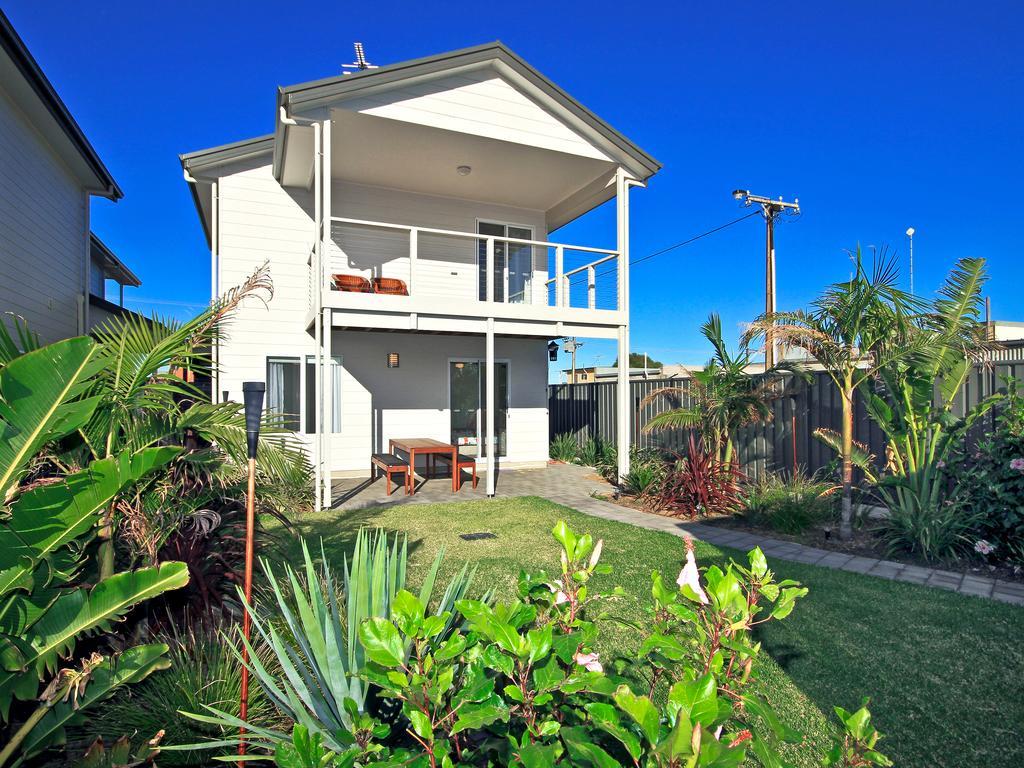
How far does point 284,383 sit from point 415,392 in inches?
103

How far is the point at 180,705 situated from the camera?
247cm

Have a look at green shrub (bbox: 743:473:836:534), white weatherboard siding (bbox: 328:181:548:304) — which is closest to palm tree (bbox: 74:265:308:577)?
green shrub (bbox: 743:473:836:534)

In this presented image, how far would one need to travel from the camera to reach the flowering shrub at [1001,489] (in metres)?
5.45

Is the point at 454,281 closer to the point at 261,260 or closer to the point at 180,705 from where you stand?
the point at 261,260

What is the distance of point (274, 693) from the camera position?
204cm

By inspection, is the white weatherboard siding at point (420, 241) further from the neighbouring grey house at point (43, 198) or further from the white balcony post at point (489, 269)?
the neighbouring grey house at point (43, 198)

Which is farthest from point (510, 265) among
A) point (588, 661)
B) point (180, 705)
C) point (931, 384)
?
point (588, 661)

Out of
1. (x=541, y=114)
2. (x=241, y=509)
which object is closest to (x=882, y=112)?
(x=541, y=114)

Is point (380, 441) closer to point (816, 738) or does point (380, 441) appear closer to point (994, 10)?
point (816, 738)

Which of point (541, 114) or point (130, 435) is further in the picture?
point (541, 114)

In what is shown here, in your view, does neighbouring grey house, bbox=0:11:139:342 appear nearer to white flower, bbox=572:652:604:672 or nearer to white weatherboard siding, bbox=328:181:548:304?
white weatherboard siding, bbox=328:181:548:304

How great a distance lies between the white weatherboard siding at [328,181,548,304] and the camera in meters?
11.4

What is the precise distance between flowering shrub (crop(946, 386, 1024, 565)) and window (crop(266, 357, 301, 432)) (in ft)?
33.6

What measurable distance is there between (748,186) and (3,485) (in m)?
22.1
